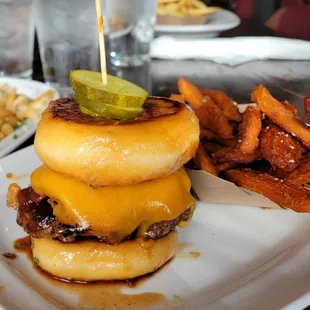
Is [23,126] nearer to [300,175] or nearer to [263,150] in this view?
[263,150]

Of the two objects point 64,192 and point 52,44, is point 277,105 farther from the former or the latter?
point 52,44

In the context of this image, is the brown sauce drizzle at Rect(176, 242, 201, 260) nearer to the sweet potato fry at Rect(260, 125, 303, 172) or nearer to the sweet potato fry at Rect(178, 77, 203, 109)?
the sweet potato fry at Rect(260, 125, 303, 172)

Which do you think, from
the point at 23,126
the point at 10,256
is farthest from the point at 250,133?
the point at 23,126

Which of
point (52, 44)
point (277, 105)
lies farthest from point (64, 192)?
point (52, 44)

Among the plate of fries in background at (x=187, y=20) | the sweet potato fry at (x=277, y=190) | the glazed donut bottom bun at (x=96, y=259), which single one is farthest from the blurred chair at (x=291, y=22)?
the glazed donut bottom bun at (x=96, y=259)

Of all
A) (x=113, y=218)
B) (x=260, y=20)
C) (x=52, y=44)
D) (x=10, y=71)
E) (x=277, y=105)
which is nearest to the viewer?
(x=113, y=218)
